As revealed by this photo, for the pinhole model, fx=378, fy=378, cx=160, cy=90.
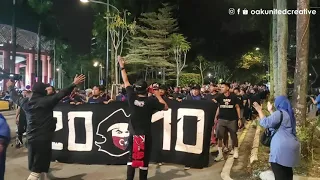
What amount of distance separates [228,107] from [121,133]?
2.49 meters

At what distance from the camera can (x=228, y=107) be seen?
8578mm

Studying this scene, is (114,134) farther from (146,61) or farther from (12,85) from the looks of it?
(146,61)

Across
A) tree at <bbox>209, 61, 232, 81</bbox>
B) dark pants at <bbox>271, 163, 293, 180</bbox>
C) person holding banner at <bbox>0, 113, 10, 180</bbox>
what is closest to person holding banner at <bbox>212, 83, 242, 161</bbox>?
dark pants at <bbox>271, 163, 293, 180</bbox>

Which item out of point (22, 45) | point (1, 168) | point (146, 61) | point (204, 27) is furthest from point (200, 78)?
point (1, 168)

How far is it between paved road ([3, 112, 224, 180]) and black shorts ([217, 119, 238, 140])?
0.72 metres

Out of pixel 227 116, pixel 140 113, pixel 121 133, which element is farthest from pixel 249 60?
pixel 140 113

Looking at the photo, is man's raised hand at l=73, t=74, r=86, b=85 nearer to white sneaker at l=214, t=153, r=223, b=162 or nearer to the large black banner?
→ the large black banner

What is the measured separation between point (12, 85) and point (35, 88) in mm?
966

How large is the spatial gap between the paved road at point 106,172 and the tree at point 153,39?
93.1ft

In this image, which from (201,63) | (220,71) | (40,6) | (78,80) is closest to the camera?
(78,80)

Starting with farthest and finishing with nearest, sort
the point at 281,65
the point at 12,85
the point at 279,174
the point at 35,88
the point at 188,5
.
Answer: the point at 188,5, the point at 281,65, the point at 12,85, the point at 35,88, the point at 279,174

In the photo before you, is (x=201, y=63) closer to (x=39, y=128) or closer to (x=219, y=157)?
(x=219, y=157)

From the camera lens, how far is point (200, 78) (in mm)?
49938

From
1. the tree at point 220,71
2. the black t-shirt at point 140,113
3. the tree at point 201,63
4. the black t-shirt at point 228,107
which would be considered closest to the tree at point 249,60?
the tree at point 220,71
